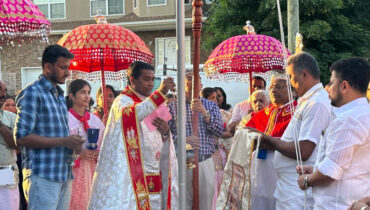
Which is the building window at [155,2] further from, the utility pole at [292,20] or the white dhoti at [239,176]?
the white dhoti at [239,176]

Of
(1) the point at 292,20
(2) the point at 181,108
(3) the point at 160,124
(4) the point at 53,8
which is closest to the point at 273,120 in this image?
(3) the point at 160,124

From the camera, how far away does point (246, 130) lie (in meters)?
5.32

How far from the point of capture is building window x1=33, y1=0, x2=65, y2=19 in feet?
84.7

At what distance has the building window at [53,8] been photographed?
1016 inches

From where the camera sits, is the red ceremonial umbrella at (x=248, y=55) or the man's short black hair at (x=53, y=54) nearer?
the man's short black hair at (x=53, y=54)

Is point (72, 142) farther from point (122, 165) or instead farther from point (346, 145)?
point (346, 145)

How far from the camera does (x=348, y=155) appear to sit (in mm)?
3301

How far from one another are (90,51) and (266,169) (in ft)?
9.23

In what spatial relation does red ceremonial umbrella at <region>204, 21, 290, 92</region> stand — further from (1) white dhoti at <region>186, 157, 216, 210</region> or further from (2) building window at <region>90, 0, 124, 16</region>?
(2) building window at <region>90, 0, 124, 16</region>

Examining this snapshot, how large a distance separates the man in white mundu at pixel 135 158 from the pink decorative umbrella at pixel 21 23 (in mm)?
1002

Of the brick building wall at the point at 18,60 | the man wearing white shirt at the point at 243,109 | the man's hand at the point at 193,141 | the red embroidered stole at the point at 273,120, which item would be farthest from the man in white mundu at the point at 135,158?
the brick building wall at the point at 18,60

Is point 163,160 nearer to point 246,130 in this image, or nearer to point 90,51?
point 246,130

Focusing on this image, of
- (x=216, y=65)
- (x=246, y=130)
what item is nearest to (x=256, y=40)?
(x=216, y=65)

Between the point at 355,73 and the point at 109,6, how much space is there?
2274 centimetres
